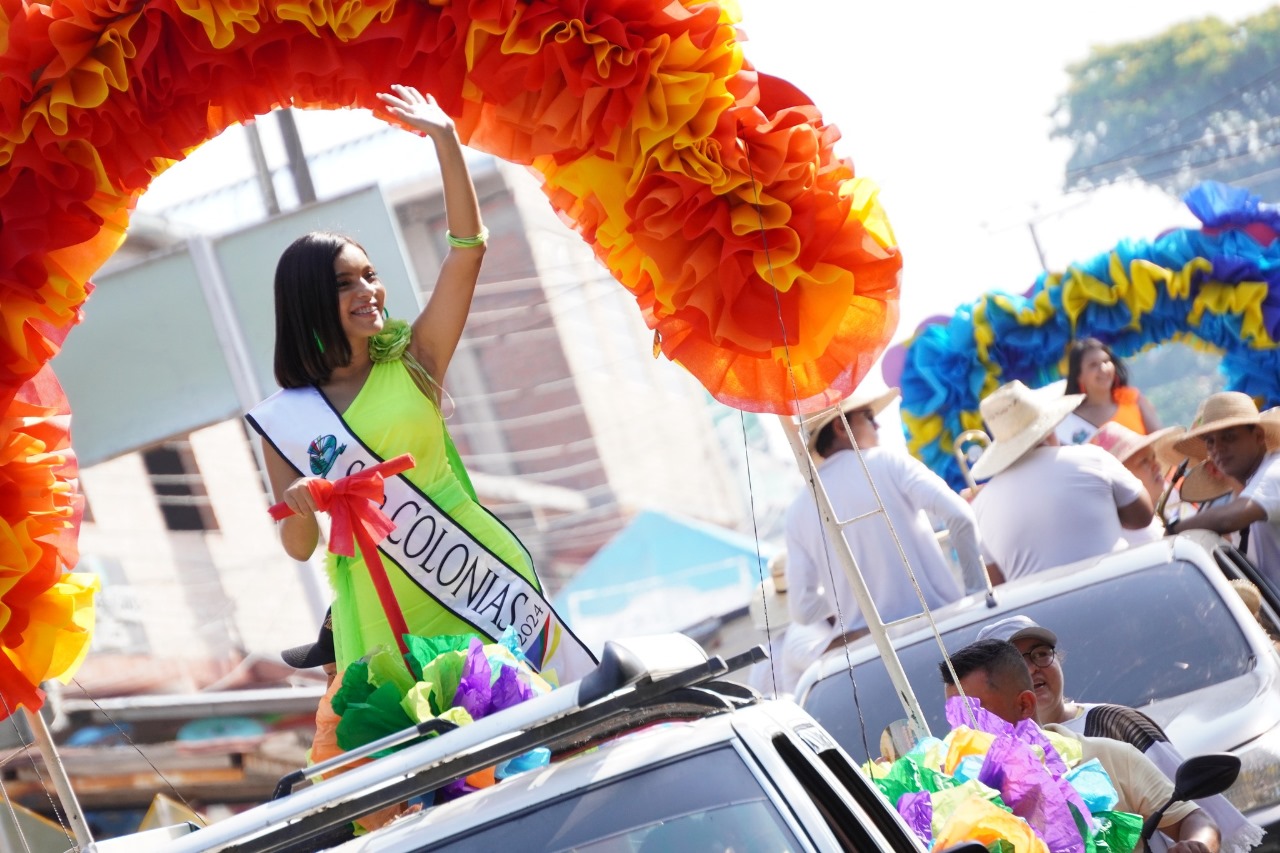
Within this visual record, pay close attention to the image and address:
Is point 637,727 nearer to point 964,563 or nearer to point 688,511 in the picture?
point 964,563

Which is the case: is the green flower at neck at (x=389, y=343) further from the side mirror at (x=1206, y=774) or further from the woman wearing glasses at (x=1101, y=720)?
the side mirror at (x=1206, y=774)

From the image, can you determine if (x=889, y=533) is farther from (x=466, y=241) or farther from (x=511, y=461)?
(x=511, y=461)

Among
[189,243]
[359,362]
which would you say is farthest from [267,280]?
[359,362]

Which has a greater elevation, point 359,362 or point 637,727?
point 359,362

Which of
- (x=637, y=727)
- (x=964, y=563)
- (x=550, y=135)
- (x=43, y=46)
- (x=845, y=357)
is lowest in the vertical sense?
(x=964, y=563)

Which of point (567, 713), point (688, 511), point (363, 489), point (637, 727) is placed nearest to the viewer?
point (567, 713)

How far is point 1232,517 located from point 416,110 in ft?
13.8

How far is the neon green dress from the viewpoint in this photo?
3.71 metres

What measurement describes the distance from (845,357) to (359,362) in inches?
43.9

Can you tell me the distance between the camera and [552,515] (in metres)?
32.0

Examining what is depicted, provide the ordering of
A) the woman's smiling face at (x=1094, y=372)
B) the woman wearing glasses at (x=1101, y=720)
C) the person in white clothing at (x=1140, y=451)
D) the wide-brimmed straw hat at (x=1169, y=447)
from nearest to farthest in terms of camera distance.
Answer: the woman wearing glasses at (x=1101, y=720), the wide-brimmed straw hat at (x=1169, y=447), the person in white clothing at (x=1140, y=451), the woman's smiling face at (x=1094, y=372)

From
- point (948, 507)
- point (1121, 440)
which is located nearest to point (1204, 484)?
point (1121, 440)

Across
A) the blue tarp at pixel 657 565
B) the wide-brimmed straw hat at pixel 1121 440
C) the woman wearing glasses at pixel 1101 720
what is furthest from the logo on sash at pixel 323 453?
the blue tarp at pixel 657 565

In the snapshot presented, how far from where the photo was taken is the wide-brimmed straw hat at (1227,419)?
707 centimetres
